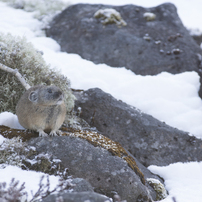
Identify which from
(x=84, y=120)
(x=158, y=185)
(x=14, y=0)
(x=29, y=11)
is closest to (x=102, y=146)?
(x=158, y=185)

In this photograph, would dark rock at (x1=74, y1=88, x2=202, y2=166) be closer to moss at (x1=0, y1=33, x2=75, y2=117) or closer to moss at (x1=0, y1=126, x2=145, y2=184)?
moss at (x1=0, y1=33, x2=75, y2=117)

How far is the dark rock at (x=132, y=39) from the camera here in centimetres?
993

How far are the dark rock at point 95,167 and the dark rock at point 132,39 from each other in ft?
20.2

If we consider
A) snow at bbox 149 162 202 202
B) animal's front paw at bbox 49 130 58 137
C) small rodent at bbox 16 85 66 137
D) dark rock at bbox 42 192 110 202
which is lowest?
snow at bbox 149 162 202 202

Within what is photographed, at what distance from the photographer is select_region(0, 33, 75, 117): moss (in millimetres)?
5406

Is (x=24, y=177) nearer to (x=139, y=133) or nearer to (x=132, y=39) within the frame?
(x=139, y=133)

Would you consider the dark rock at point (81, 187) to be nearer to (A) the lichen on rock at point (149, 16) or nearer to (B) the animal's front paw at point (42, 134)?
(B) the animal's front paw at point (42, 134)

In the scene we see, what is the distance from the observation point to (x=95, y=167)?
3.79 meters

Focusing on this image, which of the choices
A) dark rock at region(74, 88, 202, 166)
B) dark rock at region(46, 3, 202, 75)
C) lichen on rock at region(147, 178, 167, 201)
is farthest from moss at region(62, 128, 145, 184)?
dark rock at region(46, 3, 202, 75)

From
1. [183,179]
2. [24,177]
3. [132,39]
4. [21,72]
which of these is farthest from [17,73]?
[132,39]

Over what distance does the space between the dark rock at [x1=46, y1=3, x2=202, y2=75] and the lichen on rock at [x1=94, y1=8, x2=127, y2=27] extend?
0.69ft

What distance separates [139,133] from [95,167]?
2.39 m

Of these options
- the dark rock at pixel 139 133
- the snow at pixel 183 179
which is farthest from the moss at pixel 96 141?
the dark rock at pixel 139 133

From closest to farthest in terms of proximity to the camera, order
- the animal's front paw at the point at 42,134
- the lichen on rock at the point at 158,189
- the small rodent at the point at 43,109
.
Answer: the small rodent at the point at 43,109, the animal's front paw at the point at 42,134, the lichen on rock at the point at 158,189
